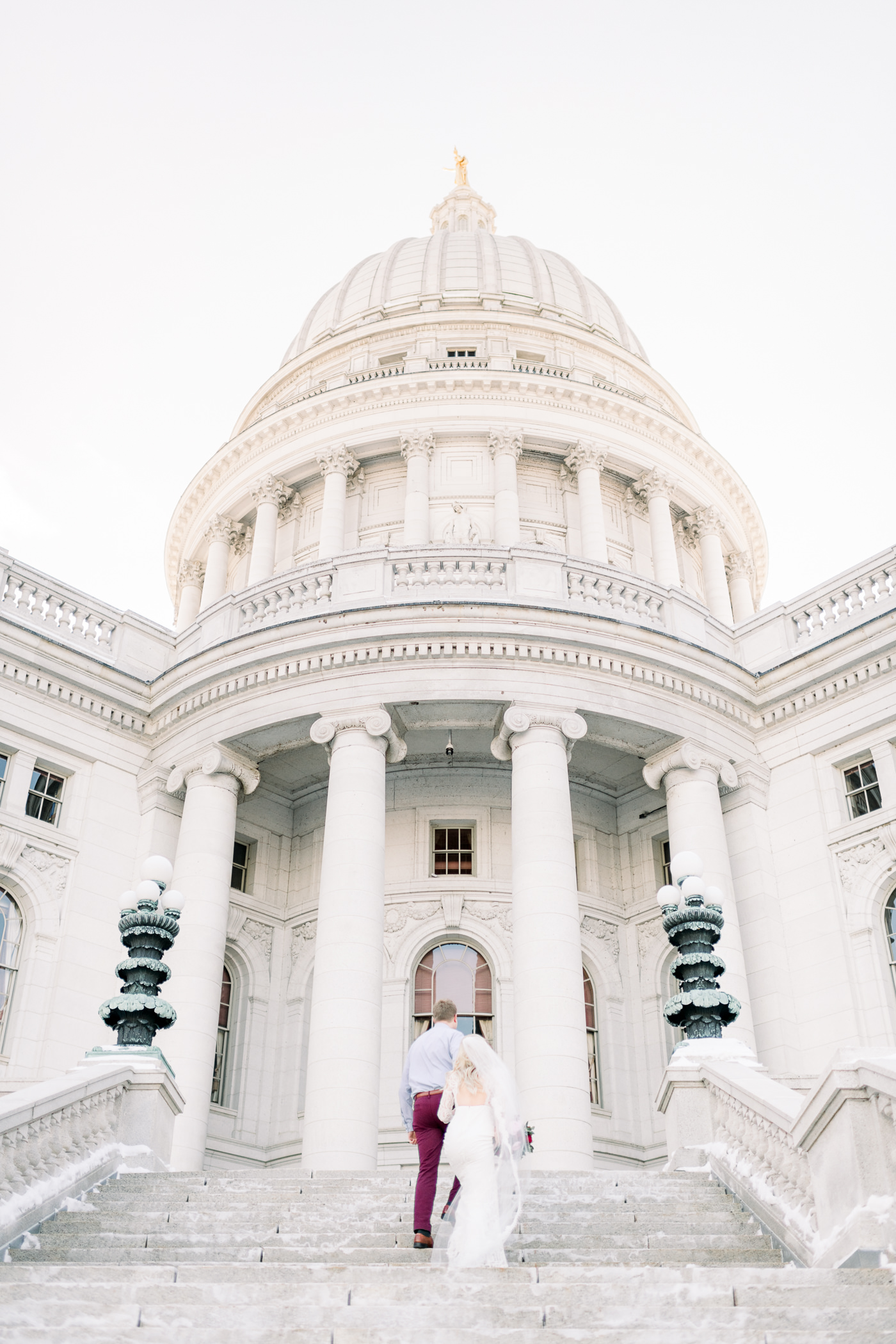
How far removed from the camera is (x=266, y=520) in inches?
1465

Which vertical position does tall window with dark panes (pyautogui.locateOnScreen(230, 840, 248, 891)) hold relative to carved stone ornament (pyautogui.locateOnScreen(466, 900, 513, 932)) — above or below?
above

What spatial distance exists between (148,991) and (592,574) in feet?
39.1

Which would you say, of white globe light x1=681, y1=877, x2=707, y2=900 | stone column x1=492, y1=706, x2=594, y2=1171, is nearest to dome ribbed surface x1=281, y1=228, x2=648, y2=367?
stone column x1=492, y1=706, x2=594, y2=1171

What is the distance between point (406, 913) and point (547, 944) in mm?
5895

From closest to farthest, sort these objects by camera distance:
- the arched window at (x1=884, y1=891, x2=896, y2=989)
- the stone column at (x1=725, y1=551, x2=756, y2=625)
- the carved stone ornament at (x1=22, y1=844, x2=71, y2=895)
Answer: the arched window at (x1=884, y1=891, x2=896, y2=989)
the carved stone ornament at (x1=22, y1=844, x2=71, y2=895)
the stone column at (x1=725, y1=551, x2=756, y2=625)

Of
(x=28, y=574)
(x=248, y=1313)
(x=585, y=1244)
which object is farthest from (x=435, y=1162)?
(x=28, y=574)

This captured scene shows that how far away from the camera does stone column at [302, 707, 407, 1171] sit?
1812 centimetres

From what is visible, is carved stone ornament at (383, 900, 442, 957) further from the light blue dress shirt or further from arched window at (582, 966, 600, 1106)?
the light blue dress shirt

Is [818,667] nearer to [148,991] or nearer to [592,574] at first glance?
[592,574]

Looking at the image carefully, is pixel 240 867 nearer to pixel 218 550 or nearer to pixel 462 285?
pixel 218 550

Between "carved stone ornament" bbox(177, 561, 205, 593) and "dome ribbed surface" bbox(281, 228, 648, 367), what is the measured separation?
8.08 metres

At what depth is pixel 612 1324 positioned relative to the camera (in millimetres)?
6895

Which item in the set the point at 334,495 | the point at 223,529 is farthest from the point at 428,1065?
the point at 223,529

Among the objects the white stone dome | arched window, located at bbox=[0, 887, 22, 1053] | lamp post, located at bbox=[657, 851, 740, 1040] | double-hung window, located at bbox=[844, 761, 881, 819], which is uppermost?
the white stone dome
